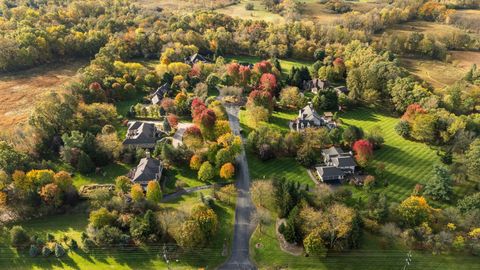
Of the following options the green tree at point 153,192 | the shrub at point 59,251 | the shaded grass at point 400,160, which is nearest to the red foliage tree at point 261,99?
the shaded grass at point 400,160

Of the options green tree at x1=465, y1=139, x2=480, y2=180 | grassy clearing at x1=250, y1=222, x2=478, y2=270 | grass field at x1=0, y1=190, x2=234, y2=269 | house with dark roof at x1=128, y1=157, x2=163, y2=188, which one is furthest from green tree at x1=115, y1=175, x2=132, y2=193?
green tree at x1=465, y1=139, x2=480, y2=180

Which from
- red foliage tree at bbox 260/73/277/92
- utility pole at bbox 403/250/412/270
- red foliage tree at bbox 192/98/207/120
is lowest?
utility pole at bbox 403/250/412/270

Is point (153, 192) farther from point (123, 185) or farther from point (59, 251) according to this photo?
point (59, 251)

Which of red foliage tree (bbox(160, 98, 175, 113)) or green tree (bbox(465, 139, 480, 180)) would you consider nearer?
green tree (bbox(465, 139, 480, 180))

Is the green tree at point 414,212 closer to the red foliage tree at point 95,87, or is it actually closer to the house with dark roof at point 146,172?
the house with dark roof at point 146,172

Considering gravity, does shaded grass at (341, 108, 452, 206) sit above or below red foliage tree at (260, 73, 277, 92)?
below

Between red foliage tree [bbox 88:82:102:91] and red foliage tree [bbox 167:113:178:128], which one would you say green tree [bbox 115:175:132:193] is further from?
red foliage tree [bbox 88:82:102:91]
